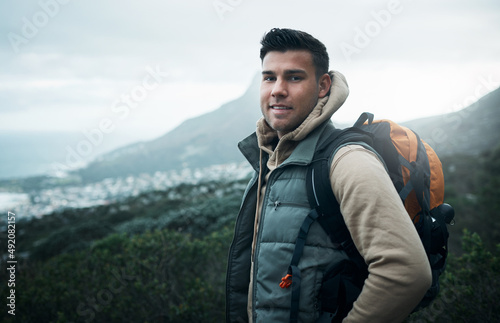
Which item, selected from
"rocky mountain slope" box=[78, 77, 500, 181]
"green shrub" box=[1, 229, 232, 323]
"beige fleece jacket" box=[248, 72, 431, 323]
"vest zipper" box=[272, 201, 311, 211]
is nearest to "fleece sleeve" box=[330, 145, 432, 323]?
"beige fleece jacket" box=[248, 72, 431, 323]

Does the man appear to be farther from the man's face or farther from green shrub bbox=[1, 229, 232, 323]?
green shrub bbox=[1, 229, 232, 323]

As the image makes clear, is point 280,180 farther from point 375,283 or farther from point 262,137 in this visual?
point 375,283

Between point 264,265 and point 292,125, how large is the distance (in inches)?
31.1

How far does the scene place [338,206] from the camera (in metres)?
1.29

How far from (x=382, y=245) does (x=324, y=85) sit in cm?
98

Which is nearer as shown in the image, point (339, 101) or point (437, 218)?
point (437, 218)

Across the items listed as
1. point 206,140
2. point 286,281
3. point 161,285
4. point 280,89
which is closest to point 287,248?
point 286,281

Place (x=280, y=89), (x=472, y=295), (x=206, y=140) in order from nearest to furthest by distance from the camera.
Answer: (x=280, y=89) → (x=472, y=295) → (x=206, y=140)

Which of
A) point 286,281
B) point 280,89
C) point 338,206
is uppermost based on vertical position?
point 280,89

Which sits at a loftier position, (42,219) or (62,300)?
(62,300)

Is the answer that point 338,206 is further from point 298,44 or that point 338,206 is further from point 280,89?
point 298,44

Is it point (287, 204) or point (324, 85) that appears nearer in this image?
point (287, 204)

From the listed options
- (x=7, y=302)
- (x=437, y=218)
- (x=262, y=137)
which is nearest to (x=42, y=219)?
(x=7, y=302)

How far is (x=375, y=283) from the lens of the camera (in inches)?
41.5
